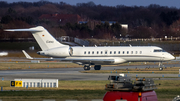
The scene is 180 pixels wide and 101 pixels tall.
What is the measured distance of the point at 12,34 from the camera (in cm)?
8206

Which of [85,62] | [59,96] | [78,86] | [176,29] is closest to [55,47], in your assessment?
[85,62]

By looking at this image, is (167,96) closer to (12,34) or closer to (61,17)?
(12,34)

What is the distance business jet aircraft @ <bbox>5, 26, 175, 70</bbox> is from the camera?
43562mm

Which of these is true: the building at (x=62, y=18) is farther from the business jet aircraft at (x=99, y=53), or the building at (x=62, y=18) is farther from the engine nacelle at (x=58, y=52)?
the engine nacelle at (x=58, y=52)

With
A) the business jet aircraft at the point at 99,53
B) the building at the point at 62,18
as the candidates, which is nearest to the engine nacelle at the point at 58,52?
the business jet aircraft at the point at 99,53

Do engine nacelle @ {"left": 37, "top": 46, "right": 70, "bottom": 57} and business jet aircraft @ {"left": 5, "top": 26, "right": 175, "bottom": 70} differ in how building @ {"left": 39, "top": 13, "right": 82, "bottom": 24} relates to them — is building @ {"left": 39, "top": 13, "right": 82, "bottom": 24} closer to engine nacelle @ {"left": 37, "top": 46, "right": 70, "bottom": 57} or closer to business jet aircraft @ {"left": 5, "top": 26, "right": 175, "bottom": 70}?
business jet aircraft @ {"left": 5, "top": 26, "right": 175, "bottom": 70}

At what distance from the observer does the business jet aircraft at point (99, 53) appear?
43.6m

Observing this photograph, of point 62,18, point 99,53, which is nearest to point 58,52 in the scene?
point 99,53

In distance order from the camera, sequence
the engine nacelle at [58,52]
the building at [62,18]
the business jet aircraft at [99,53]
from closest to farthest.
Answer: the business jet aircraft at [99,53]
the engine nacelle at [58,52]
the building at [62,18]

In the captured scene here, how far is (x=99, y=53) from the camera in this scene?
44.7 m

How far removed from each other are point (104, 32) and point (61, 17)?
57.3m

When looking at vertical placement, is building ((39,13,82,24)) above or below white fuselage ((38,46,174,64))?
above

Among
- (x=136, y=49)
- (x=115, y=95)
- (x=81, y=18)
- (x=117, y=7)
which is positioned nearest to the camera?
(x=115, y=95)

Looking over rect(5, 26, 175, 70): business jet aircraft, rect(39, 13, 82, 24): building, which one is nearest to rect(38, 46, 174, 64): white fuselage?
rect(5, 26, 175, 70): business jet aircraft
